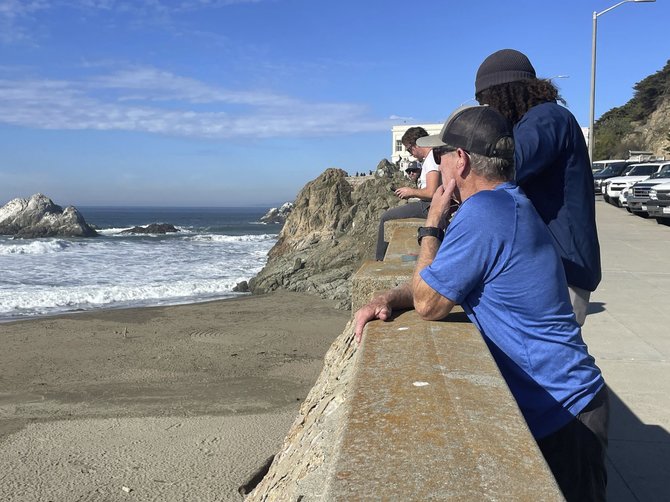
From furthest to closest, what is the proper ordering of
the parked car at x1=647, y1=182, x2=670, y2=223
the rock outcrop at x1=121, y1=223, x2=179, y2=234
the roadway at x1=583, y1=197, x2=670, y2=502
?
the rock outcrop at x1=121, y1=223, x2=179, y2=234, the parked car at x1=647, y1=182, x2=670, y2=223, the roadway at x1=583, y1=197, x2=670, y2=502

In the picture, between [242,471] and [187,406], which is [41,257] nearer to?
[187,406]

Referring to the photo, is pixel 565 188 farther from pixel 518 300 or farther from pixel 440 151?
pixel 518 300

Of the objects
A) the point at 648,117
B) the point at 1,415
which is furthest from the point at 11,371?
the point at 648,117

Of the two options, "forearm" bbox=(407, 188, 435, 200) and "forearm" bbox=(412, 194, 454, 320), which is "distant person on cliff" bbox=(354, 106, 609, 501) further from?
"forearm" bbox=(407, 188, 435, 200)

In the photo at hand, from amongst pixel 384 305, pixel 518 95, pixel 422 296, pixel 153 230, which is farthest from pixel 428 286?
pixel 153 230

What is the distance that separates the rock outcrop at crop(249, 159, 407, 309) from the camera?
1827 cm

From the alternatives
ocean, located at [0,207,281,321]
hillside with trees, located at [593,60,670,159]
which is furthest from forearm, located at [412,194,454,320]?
hillside with trees, located at [593,60,670,159]

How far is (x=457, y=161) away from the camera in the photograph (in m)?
2.37

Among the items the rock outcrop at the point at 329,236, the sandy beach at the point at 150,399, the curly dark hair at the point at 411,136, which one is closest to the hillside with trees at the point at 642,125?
the rock outcrop at the point at 329,236

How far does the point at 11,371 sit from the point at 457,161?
10.0 m

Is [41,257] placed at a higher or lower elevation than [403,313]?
lower

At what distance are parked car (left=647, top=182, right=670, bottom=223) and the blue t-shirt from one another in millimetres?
18657

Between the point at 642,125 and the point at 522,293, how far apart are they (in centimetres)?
8102

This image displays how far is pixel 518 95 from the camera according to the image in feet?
9.74
